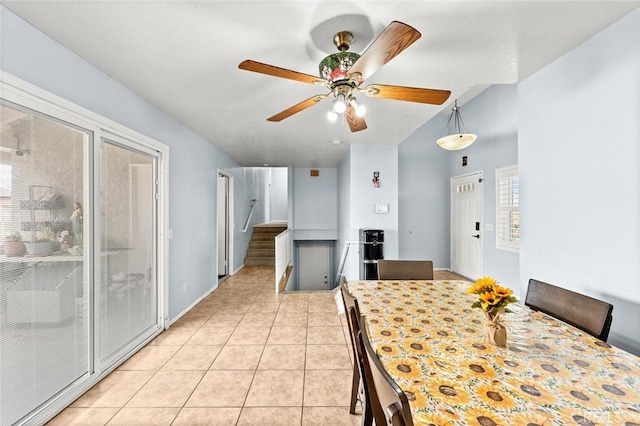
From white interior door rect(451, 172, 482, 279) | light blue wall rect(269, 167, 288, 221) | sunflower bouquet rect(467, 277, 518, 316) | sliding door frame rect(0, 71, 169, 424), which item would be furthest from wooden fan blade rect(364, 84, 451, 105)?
light blue wall rect(269, 167, 288, 221)

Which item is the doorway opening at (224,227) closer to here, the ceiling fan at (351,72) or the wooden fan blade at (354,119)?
the wooden fan blade at (354,119)

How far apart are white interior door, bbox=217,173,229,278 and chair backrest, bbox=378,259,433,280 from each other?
13.3 feet

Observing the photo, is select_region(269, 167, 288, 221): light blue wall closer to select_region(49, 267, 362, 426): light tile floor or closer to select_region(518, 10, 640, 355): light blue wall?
select_region(49, 267, 362, 426): light tile floor

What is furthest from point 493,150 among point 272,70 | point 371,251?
point 272,70

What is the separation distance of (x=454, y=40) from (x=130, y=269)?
10.5 feet

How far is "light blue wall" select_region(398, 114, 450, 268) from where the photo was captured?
6152mm

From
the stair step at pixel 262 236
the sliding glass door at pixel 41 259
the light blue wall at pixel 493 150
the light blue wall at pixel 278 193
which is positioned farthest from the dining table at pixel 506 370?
the light blue wall at pixel 278 193

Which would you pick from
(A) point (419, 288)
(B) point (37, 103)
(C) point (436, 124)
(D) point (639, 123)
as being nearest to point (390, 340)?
(A) point (419, 288)

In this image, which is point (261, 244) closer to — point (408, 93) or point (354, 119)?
point (354, 119)

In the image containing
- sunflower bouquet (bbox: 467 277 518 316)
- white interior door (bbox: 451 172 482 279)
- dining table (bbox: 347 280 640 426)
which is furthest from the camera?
white interior door (bbox: 451 172 482 279)

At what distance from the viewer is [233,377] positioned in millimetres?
2236


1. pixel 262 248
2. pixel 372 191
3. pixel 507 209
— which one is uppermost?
pixel 372 191

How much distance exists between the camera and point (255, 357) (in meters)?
2.54

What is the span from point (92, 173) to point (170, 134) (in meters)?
1.26
